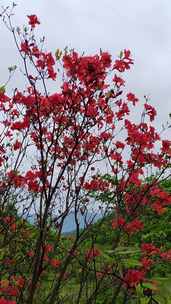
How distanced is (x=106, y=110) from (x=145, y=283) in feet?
15.0

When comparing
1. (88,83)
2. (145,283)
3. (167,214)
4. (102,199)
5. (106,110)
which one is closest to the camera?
(145,283)

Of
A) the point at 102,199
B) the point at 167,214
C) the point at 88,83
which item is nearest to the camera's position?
the point at 88,83

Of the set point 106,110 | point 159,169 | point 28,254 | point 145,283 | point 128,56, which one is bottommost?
point 145,283

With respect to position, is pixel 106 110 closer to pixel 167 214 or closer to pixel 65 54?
pixel 65 54

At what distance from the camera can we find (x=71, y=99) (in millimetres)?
5477

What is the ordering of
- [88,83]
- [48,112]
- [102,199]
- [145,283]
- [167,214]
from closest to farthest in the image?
1. [145,283]
2. [88,83]
3. [48,112]
4. [102,199]
5. [167,214]

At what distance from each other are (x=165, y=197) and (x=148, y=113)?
4.12ft

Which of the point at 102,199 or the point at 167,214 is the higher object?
the point at 167,214

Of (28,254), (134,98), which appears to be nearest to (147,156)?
(134,98)

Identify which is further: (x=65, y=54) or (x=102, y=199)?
(x=102, y=199)

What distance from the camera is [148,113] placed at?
7.08 meters

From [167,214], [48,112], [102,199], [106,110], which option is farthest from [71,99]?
[167,214]

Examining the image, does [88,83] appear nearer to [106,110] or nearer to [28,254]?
[106,110]

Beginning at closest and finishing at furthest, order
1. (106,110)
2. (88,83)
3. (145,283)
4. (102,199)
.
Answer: (145,283)
(88,83)
(106,110)
(102,199)
